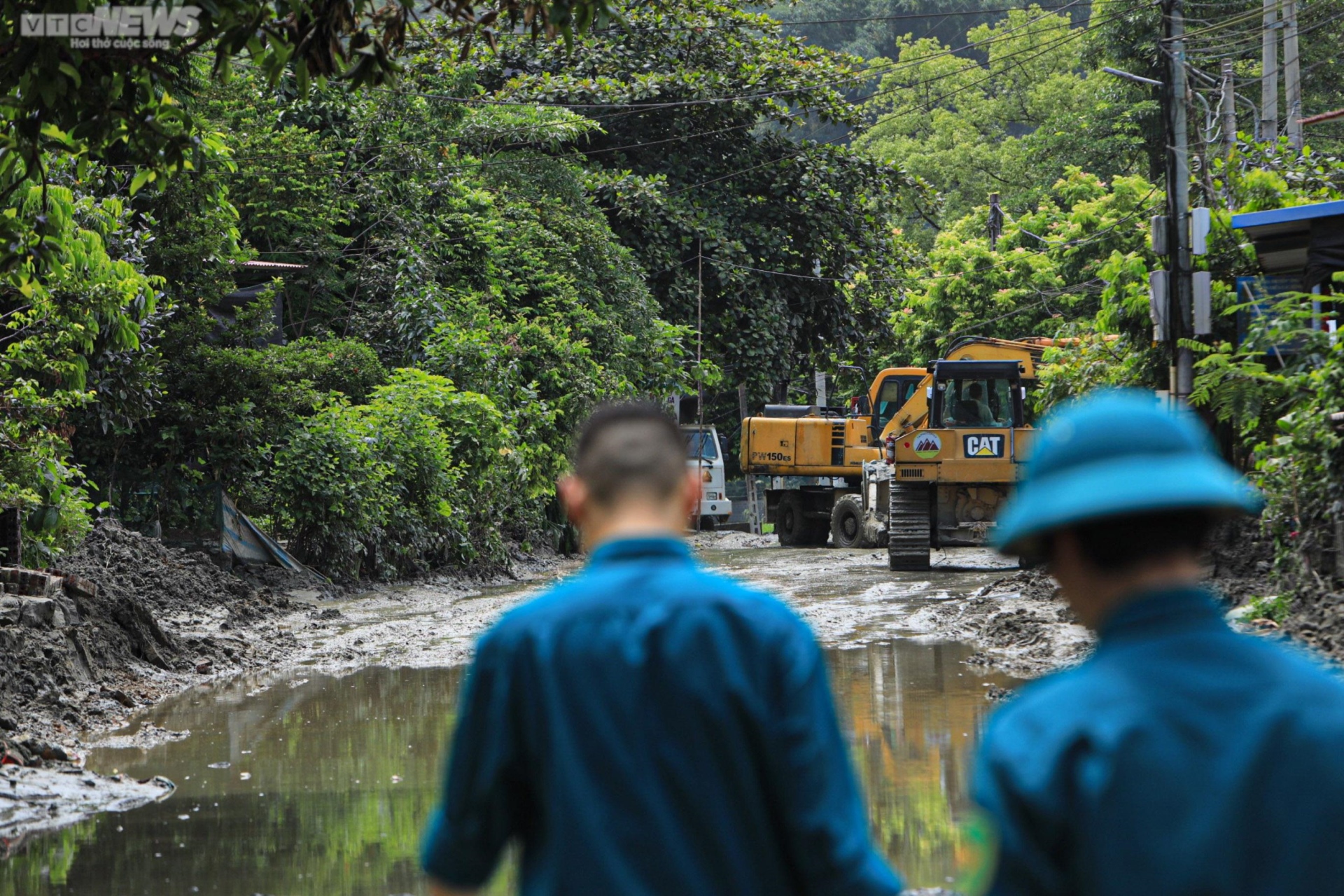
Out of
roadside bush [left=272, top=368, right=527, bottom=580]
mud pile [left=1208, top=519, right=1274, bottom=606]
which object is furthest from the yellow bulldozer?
mud pile [left=1208, top=519, right=1274, bottom=606]

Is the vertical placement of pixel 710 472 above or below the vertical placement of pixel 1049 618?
above

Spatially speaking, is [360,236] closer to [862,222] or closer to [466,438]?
[466,438]

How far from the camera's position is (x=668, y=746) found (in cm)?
229

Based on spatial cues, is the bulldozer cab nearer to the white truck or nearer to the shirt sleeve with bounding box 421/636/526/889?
the white truck

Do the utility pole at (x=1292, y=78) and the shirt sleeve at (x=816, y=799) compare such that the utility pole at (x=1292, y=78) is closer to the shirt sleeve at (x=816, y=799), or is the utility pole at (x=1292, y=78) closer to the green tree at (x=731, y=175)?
the green tree at (x=731, y=175)

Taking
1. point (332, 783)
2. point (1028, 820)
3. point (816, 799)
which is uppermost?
point (1028, 820)

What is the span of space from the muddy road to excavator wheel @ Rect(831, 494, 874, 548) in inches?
499

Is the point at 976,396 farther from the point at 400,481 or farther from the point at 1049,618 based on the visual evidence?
the point at 1049,618

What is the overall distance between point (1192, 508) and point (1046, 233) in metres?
39.1

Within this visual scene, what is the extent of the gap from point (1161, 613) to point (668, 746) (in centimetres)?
81

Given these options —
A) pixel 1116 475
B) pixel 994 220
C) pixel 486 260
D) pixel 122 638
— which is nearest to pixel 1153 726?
pixel 1116 475

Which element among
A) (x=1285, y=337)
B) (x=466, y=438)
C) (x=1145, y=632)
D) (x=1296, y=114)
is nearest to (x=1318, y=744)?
(x=1145, y=632)

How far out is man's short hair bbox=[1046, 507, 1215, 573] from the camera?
181 centimetres

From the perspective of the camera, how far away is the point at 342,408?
20.7 m
